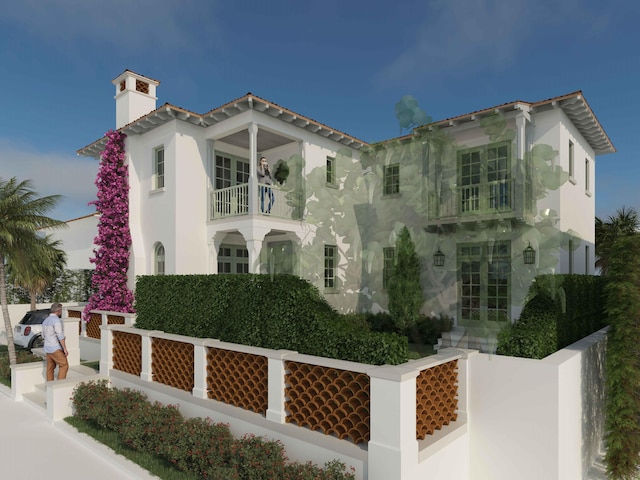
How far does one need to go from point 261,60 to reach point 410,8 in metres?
4.56

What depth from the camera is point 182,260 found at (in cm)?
1146

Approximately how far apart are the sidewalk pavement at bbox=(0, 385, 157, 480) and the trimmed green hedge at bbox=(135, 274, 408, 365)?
2.35 metres

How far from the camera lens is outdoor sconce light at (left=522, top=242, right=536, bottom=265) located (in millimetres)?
3471

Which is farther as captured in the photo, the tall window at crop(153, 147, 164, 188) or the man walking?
the tall window at crop(153, 147, 164, 188)

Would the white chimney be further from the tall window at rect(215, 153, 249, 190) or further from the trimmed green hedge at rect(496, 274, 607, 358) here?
the trimmed green hedge at rect(496, 274, 607, 358)

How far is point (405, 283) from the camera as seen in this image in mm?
3438

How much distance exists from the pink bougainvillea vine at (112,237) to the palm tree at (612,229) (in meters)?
20.0

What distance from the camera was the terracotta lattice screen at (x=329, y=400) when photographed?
4.81 m

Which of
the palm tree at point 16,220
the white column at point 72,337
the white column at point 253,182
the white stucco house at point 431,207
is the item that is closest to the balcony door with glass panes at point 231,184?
the white stucco house at point 431,207

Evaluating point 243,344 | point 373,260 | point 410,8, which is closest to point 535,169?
point 373,260

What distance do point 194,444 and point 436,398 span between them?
3.42m

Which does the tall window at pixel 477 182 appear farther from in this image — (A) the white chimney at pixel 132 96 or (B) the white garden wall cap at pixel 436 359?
(A) the white chimney at pixel 132 96

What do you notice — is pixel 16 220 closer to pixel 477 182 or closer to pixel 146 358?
pixel 146 358

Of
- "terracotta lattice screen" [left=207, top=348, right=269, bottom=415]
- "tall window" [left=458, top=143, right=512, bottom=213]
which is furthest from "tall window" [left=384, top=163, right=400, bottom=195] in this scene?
"terracotta lattice screen" [left=207, top=348, right=269, bottom=415]
